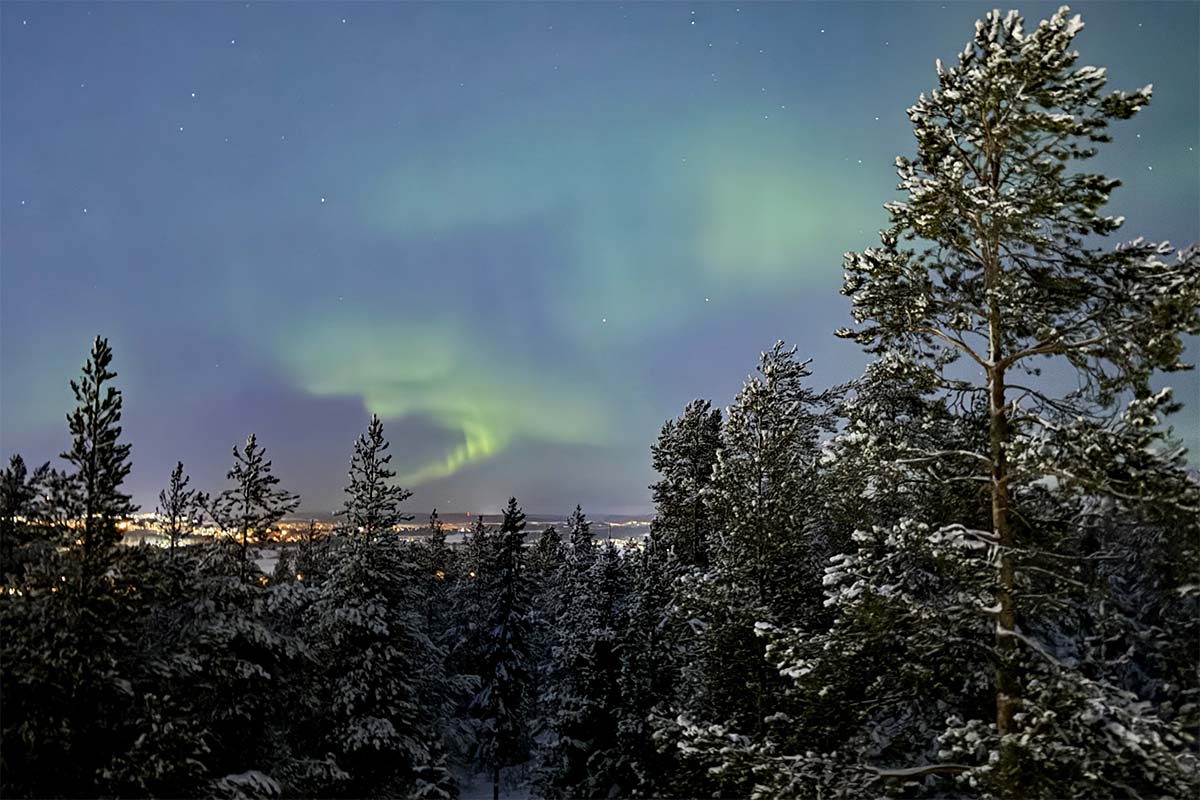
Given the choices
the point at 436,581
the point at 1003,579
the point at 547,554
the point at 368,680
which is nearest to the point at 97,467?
the point at 368,680

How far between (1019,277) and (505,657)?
97.0 feet

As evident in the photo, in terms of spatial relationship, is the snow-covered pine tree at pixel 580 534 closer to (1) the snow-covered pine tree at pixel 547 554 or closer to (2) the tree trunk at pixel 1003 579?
(1) the snow-covered pine tree at pixel 547 554

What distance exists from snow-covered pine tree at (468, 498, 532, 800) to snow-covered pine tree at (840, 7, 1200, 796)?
88.2ft

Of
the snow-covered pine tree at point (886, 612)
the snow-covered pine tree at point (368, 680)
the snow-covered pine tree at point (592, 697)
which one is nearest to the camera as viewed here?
the snow-covered pine tree at point (886, 612)

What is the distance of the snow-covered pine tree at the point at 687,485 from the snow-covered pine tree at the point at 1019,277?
15726 mm

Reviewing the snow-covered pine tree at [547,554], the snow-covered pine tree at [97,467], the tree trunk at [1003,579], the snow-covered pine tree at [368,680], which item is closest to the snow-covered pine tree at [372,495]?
the snow-covered pine tree at [368,680]

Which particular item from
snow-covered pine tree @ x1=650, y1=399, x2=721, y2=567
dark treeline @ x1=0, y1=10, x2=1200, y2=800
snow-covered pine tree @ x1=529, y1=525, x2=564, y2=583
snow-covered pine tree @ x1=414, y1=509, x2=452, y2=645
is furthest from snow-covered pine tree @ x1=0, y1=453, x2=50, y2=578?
snow-covered pine tree @ x1=529, y1=525, x2=564, y2=583

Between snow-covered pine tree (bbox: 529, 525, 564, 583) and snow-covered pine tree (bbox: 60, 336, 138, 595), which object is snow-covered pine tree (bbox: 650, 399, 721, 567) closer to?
snow-covered pine tree (bbox: 60, 336, 138, 595)

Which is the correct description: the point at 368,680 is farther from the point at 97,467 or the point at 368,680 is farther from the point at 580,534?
the point at 580,534

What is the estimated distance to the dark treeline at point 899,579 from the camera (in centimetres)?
727

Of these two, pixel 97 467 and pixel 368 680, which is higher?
pixel 97 467

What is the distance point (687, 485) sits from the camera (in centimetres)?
2561

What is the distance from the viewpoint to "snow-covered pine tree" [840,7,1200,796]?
7.30 metres

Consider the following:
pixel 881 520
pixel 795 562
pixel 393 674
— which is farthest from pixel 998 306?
pixel 393 674
